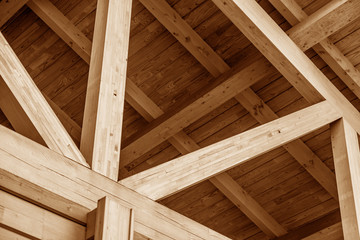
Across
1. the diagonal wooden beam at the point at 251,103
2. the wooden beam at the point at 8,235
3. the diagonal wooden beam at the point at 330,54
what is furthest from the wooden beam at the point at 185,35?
the wooden beam at the point at 8,235

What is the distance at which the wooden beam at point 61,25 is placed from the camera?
5.32 metres

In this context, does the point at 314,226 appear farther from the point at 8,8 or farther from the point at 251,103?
the point at 8,8

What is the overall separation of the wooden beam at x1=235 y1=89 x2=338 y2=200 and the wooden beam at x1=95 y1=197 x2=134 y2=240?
268 cm

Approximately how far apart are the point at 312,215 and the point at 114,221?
369 centimetres

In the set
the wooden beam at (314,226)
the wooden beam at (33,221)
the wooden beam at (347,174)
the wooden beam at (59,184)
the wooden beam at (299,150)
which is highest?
the wooden beam at (299,150)

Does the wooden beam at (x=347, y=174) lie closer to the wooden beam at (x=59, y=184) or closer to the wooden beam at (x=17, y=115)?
the wooden beam at (x=59, y=184)

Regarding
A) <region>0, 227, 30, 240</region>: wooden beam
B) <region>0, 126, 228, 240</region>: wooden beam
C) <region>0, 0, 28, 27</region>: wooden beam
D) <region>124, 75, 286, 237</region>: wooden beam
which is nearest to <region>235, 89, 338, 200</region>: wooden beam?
<region>124, 75, 286, 237</region>: wooden beam

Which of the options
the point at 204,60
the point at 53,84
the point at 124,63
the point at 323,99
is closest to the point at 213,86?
the point at 204,60

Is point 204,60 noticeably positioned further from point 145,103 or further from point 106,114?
point 106,114

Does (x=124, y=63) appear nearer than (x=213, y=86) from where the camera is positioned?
Yes

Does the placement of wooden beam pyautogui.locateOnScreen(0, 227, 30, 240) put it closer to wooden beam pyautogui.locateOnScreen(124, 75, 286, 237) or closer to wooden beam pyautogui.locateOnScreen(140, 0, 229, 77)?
wooden beam pyautogui.locateOnScreen(140, 0, 229, 77)

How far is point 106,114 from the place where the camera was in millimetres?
3059

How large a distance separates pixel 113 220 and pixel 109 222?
0.10 feet

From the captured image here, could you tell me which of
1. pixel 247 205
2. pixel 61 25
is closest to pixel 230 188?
pixel 247 205
